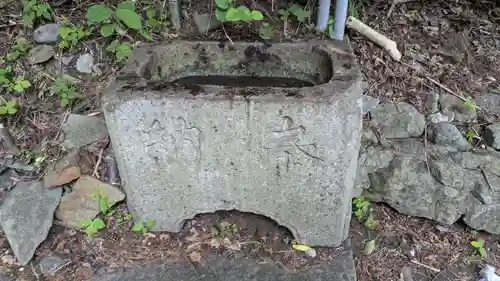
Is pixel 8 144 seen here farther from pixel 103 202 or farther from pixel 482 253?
pixel 482 253

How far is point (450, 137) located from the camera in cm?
253

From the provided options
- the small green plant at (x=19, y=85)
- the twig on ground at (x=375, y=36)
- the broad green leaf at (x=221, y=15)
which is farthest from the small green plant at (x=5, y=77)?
the twig on ground at (x=375, y=36)

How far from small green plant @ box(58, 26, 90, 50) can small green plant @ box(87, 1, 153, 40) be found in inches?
6.2

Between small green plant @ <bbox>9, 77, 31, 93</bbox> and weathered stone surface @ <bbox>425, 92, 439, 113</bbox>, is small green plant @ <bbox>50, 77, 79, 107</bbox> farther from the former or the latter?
weathered stone surface @ <bbox>425, 92, 439, 113</bbox>

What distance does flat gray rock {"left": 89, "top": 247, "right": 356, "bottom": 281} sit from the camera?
2232mm

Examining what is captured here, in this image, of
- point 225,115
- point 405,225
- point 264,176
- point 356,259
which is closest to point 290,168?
point 264,176

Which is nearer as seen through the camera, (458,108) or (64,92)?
(458,108)

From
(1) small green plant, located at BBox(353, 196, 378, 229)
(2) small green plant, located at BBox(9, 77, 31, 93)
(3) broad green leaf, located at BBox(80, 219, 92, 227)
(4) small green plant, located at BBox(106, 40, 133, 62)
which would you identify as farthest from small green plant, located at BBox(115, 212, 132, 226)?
(1) small green plant, located at BBox(353, 196, 378, 229)

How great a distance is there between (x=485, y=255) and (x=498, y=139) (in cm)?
61

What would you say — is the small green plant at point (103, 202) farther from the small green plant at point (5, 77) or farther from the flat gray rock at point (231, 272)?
the small green plant at point (5, 77)

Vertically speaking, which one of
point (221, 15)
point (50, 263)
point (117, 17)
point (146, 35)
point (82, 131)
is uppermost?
point (221, 15)

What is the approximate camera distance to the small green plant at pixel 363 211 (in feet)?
8.30

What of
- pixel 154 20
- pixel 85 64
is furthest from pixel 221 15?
pixel 85 64

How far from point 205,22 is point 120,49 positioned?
20.2 inches
